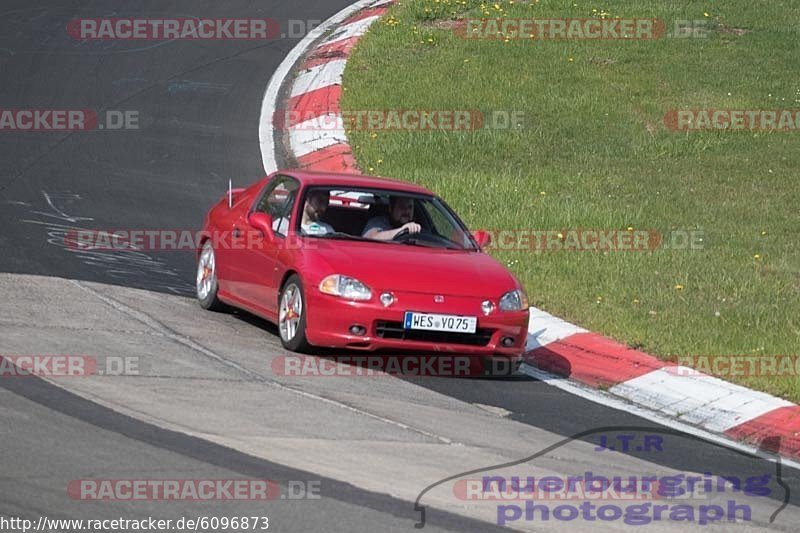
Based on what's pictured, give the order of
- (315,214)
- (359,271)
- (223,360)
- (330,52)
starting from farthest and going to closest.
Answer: (330,52)
(315,214)
(359,271)
(223,360)

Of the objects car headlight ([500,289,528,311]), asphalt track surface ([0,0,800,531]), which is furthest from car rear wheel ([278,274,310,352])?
car headlight ([500,289,528,311])

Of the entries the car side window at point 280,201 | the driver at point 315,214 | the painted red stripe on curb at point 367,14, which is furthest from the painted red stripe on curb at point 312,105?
the driver at point 315,214

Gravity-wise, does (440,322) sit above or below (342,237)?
below

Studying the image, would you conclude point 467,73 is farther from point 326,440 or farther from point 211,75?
point 326,440

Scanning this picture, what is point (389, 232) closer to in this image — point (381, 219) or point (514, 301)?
point (381, 219)

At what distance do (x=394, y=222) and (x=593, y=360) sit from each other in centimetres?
194

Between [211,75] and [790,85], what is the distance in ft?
27.9

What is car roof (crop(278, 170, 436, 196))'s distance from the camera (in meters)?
11.8

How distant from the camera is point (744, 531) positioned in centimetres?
724

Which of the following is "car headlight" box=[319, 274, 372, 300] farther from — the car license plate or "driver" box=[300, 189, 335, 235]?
"driver" box=[300, 189, 335, 235]

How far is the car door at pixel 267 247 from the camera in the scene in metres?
11.3

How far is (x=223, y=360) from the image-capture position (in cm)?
1020

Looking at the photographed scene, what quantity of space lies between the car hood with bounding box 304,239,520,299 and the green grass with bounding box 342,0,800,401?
5.05 feet

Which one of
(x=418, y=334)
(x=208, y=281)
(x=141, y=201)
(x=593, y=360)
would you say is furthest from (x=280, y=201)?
(x=141, y=201)
